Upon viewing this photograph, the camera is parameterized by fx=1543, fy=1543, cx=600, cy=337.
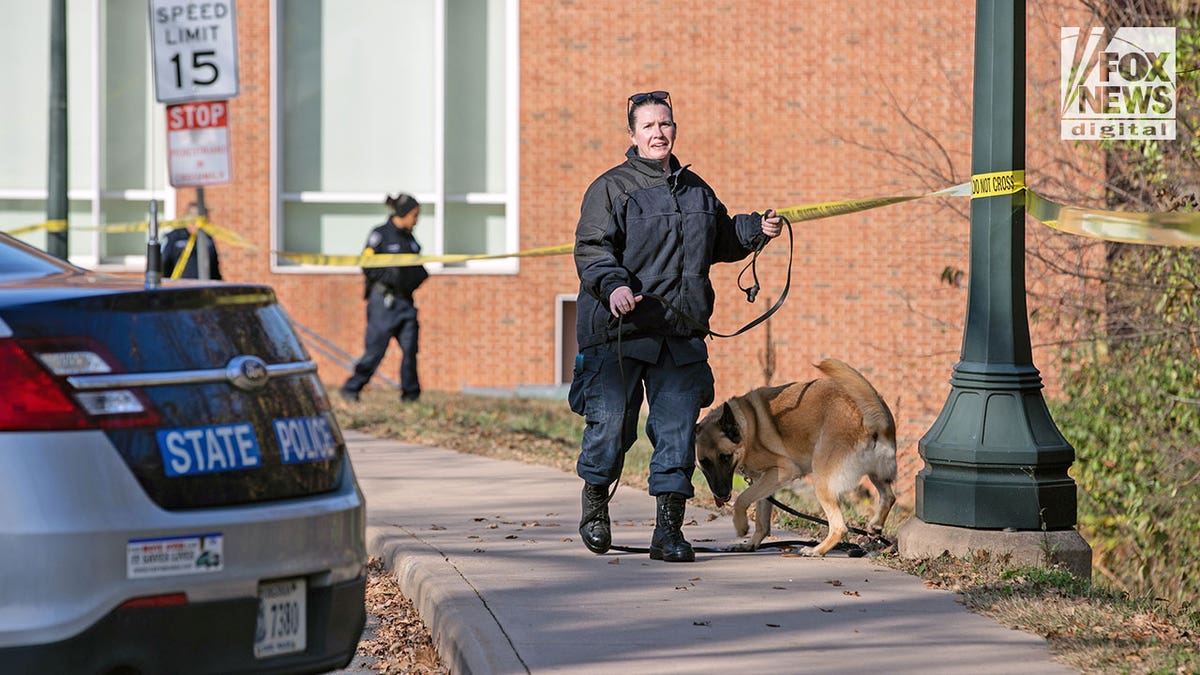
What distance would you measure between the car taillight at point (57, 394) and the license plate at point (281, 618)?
0.57 metres

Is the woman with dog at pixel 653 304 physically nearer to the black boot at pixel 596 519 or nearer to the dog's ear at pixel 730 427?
the black boot at pixel 596 519

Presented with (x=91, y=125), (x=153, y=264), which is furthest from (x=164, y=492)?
(x=91, y=125)

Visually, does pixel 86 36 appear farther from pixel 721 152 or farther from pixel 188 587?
pixel 188 587

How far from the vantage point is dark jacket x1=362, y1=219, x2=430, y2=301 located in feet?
47.0

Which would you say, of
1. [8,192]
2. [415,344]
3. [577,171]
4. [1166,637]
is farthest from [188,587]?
[8,192]

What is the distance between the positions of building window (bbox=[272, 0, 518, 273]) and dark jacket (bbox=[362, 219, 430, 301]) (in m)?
4.60

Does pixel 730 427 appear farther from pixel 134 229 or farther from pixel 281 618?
pixel 134 229

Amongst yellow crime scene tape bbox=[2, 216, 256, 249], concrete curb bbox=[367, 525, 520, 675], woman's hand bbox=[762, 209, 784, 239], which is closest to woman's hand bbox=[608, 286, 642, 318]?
woman's hand bbox=[762, 209, 784, 239]

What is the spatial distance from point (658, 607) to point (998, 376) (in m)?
2.05

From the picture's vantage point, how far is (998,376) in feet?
22.9

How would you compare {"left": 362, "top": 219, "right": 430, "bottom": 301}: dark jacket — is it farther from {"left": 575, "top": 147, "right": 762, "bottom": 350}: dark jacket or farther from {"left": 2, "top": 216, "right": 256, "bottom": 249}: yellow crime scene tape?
{"left": 575, "top": 147, "right": 762, "bottom": 350}: dark jacket

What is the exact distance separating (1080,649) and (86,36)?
56.7 feet

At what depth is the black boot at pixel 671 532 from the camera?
22.9ft

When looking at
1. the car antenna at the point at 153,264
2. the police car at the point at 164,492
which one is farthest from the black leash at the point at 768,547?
the car antenna at the point at 153,264
